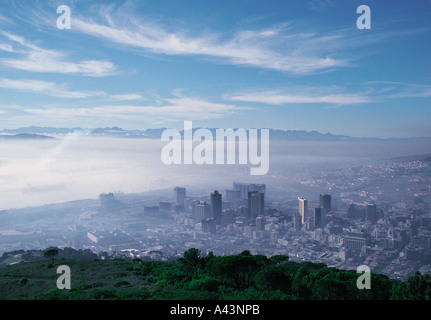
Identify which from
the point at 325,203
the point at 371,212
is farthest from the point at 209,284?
the point at 371,212

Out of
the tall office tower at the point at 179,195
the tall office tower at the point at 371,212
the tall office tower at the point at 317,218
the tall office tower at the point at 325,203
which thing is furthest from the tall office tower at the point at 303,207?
the tall office tower at the point at 179,195

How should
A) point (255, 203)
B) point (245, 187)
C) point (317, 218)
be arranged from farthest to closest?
point (245, 187) < point (255, 203) < point (317, 218)

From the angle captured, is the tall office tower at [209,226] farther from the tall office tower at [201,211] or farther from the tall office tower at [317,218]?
the tall office tower at [317,218]

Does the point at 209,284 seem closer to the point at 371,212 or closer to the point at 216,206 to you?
the point at 216,206

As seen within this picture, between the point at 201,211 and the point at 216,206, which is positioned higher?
the point at 216,206

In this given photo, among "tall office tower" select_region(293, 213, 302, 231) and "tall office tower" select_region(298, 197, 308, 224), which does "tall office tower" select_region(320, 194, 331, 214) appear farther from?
"tall office tower" select_region(293, 213, 302, 231)
